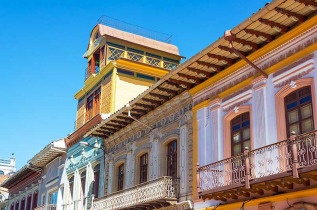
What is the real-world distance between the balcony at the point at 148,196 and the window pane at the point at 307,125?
518cm

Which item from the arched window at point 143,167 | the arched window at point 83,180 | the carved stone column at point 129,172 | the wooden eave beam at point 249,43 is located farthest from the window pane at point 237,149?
the arched window at point 83,180

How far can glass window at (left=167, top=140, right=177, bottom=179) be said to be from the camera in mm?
15594

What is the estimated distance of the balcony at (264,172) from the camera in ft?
31.0

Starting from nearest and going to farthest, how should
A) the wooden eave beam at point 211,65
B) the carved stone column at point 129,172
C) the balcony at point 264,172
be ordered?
the balcony at point 264,172 < the wooden eave beam at point 211,65 < the carved stone column at point 129,172

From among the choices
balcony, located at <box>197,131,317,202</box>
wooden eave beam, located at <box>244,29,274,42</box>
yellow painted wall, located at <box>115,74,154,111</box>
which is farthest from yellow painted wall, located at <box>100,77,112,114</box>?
wooden eave beam, located at <box>244,29,274,42</box>

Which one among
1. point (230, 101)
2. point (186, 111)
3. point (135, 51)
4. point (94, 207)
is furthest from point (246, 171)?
point (135, 51)

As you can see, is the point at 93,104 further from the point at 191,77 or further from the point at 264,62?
the point at 264,62

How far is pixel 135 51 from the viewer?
77.0 feet

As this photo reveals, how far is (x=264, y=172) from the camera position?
11.0 metres

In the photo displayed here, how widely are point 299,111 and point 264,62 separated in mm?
1805

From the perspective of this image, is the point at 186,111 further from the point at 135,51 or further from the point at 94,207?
the point at 135,51

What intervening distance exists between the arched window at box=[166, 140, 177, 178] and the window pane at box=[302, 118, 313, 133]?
5.77m

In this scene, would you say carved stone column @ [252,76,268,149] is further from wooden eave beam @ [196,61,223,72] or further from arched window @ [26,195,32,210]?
arched window @ [26,195,32,210]

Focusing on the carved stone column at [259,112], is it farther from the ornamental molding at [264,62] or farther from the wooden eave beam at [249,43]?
the wooden eave beam at [249,43]
